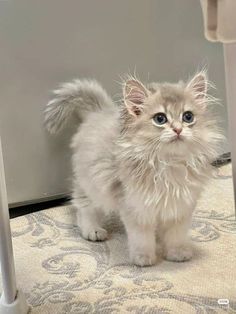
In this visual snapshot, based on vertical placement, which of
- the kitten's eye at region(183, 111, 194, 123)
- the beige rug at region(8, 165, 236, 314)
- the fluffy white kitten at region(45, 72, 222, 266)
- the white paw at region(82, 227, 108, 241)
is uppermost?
the kitten's eye at region(183, 111, 194, 123)

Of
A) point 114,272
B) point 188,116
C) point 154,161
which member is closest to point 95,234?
point 114,272

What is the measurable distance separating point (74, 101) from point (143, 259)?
49cm

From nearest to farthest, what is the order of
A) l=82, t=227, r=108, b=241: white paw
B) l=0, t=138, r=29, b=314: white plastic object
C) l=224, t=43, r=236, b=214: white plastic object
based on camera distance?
l=224, t=43, r=236, b=214: white plastic object, l=0, t=138, r=29, b=314: white plastic object, l=82, t=227, r=108, b=241: white paw

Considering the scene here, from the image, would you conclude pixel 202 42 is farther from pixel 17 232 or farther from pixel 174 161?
pixel 17 232

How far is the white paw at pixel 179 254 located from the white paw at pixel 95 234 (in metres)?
0.19

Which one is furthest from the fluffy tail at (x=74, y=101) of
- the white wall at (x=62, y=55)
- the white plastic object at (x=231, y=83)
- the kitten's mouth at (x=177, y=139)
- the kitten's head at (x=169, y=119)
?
the white plastic object at (x=231, y=83)

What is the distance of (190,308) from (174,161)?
322 mm

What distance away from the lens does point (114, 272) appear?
1224 millimetres

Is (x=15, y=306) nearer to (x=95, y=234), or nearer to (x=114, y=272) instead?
(x=114, y=272)

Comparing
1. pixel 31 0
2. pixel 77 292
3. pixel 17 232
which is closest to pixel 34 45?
pixel 31 0

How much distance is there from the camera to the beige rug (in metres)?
1.08

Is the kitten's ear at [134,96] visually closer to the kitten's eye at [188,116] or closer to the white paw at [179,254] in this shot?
the kitten's eye at [188,116]

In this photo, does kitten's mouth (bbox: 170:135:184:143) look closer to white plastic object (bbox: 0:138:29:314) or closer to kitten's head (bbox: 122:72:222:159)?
kitten's head (bbox: 122:72:222:159)

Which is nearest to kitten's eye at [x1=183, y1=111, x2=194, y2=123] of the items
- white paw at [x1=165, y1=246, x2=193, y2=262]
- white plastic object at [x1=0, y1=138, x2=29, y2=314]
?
white paw at [x1=165, y1=246, x2=193, y2=262]
